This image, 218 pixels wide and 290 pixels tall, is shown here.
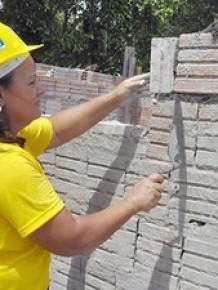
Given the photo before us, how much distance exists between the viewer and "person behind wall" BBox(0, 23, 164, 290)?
83.7 inches

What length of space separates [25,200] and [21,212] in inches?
1.8

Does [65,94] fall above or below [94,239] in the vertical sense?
below

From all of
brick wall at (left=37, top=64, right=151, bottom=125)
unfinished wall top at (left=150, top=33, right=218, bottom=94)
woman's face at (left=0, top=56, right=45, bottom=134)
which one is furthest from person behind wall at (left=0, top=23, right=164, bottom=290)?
brick wall at (left=37, top=64, right=151, bottom=125)

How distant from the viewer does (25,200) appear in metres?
2.12

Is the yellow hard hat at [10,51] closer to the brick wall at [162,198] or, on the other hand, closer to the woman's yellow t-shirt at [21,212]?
the woman's yellow t-shirt at [21,212]

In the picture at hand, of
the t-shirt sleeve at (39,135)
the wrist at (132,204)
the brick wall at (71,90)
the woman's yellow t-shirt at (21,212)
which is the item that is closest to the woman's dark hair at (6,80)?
the woman's yellow t-shirt at (21,212)

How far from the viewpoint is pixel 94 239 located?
2.28 m

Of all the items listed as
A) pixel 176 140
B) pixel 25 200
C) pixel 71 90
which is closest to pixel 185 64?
pixel 176 140

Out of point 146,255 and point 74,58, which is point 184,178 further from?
point 74,58

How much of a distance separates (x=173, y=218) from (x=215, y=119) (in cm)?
52

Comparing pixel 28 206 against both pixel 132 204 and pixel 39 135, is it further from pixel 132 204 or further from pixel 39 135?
pixel 39 135

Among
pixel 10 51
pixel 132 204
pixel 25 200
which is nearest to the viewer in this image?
pixel 25 200

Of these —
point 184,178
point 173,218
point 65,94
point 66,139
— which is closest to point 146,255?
point 173,218

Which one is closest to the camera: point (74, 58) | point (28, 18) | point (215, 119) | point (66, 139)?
point (215, 119)
